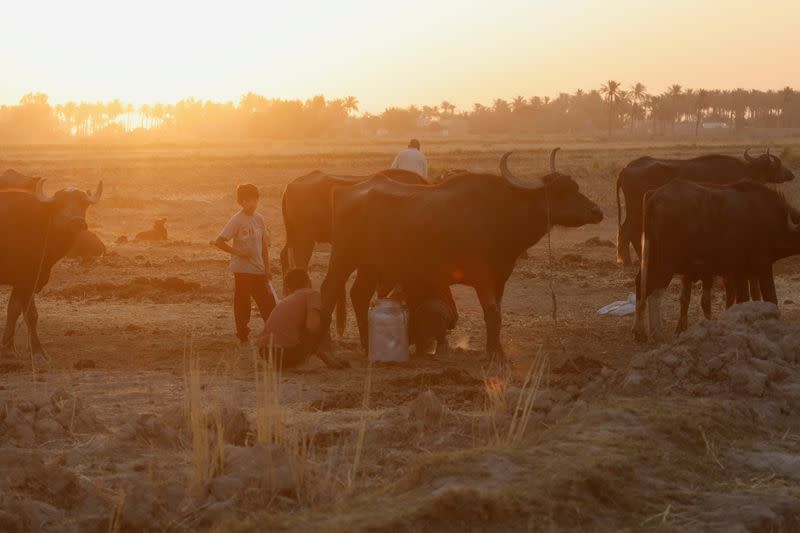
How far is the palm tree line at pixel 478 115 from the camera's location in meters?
131

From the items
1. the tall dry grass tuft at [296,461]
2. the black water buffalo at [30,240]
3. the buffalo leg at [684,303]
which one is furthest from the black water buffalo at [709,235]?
the tall dry grass tuft at [296,461]

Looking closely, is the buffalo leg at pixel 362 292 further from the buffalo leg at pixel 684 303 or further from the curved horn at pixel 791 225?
the curved horn at pixel 791 225

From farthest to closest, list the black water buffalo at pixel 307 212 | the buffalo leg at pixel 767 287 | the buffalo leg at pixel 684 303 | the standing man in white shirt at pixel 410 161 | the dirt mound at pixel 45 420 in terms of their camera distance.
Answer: the standing man in white shirt at pixel 410 161
the black water buffalo at pixel 307 212
the buffalo leg at pixel 684 303
the buffalo leg at pixel 767 287
the dirt mound at pixel 45 420

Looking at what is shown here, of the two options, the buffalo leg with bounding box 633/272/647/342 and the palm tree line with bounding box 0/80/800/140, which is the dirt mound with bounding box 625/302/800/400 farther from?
the palm tree line with bounding box 0/80/800/140

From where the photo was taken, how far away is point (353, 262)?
1304 cm

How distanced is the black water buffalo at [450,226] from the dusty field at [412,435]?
0.93 meters

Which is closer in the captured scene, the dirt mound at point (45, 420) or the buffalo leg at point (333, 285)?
the dirt mound at point (45, 420)

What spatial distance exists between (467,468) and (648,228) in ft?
24.5

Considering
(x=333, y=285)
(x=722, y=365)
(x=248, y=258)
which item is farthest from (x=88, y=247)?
(x=722, y=365)

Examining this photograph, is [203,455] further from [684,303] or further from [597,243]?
[597,243]

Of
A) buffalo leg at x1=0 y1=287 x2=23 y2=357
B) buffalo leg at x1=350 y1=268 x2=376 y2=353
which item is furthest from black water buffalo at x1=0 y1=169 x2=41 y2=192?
buffalo leg at x1=350 y1=268 x2=376 y2=353

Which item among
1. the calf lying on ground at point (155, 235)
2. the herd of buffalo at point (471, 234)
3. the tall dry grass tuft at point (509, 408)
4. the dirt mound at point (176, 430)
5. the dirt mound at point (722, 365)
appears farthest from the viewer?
the calf lying on ground at point (155, 235)

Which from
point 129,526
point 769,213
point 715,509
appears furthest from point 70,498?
point 769,213

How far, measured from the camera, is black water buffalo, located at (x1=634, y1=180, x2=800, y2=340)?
44.4ft
